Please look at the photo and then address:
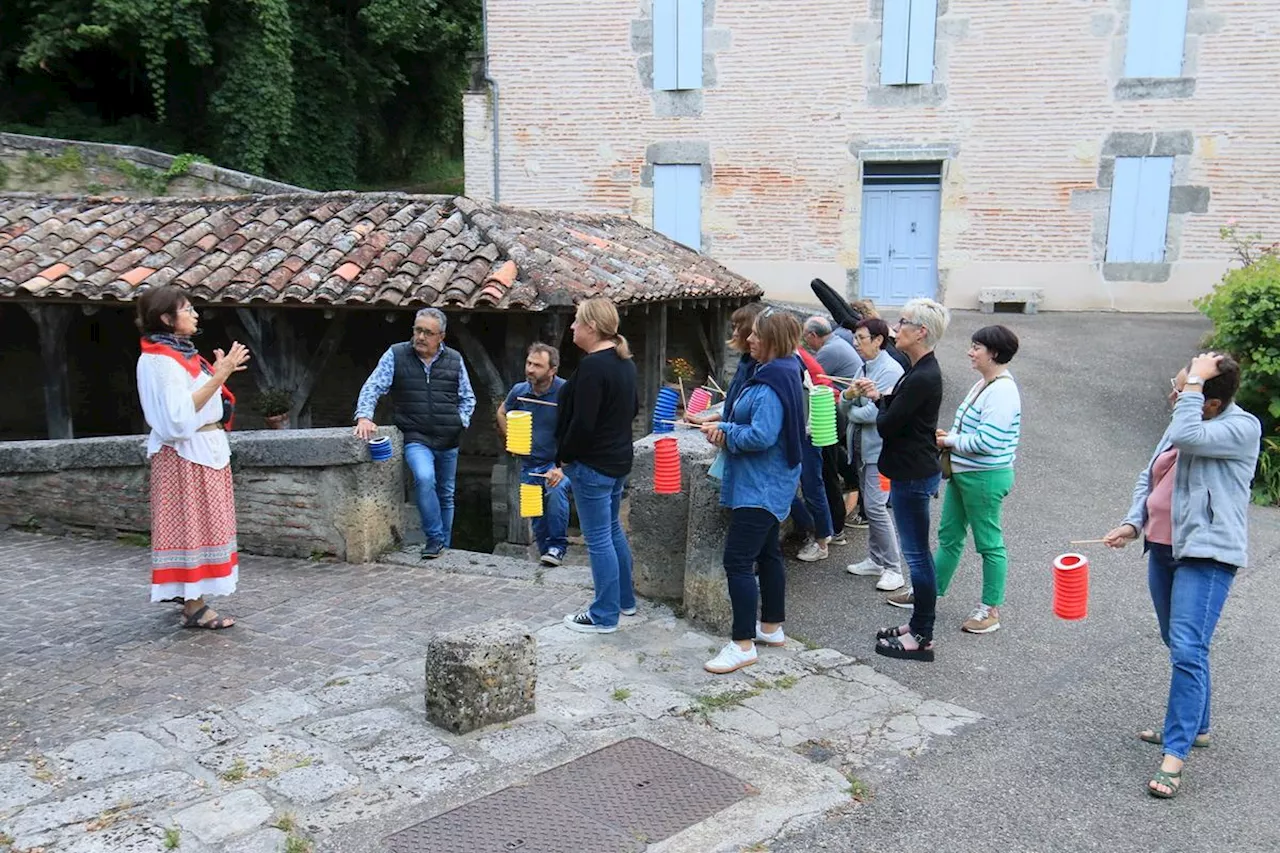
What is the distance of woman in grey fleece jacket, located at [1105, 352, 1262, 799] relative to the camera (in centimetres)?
359

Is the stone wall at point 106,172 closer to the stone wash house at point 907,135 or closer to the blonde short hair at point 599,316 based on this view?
the stone wash house at point 907,135

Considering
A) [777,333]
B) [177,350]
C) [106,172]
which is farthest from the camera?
[106,172]

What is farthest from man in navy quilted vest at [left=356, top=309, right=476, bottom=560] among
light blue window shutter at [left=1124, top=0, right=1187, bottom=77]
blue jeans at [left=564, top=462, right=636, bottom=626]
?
light blue window shutter at [left=1124, top=0, right=1187, bottom=77]

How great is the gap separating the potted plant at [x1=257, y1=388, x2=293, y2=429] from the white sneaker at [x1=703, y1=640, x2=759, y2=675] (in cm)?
629

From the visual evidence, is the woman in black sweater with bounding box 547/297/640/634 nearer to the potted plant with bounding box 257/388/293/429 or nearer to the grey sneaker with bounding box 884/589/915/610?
the grey sneaker with bounding box 884/589/915/610

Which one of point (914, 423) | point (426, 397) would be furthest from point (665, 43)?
point (914, 423)

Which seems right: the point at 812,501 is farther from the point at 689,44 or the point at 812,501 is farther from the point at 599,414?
the point at 689,44

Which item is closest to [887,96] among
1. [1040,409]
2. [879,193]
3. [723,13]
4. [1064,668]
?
[879,193]

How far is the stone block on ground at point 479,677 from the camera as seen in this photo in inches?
154

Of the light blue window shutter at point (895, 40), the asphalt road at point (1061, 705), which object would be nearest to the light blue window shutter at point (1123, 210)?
the light blue window shutter at point (895, 40)

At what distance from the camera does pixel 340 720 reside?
4023mm

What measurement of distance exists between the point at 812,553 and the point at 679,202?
11685 millimetres

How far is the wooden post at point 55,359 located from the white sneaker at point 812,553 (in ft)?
26.0

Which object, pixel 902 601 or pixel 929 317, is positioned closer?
pixel 929 317
